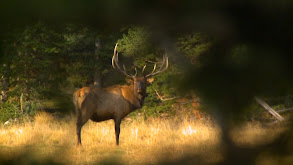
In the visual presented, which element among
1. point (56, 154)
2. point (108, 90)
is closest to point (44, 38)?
point (108, 90)

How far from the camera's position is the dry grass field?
90cm

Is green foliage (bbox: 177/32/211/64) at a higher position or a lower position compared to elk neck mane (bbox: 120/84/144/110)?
higher

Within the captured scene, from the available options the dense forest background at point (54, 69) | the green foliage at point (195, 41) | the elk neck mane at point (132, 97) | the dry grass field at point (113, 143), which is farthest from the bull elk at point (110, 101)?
the dense forest background at point (54, 69)

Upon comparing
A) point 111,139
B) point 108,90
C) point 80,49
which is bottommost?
point 111,139

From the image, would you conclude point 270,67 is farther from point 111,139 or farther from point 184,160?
point 111,139

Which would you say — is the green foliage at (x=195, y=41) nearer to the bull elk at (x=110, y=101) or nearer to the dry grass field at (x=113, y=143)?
the dry grass field at (x=113, y=143)

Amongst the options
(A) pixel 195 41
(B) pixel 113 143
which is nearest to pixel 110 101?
(B) pixel 113 143

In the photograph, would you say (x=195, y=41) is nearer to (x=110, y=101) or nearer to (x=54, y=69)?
(x=110, y=101)

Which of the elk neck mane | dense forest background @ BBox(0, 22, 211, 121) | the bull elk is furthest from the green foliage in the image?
dense forest background @ BBox(0, 22, 211, 121)

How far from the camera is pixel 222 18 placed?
0.73 m

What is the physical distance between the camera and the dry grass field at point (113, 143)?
90 centimetres

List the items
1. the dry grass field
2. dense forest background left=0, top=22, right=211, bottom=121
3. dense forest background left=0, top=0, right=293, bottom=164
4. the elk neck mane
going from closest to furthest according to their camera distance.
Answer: dense forest background left=0, top=0, right=293, bottom=164 → the dry grass field → the elk neck mane → dense forest background left=0, top=22, right=211, bottom=121

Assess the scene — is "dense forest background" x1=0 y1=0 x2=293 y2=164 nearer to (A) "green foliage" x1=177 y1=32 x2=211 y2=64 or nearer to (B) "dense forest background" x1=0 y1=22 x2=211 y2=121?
(A) "green foliage" x1=177 y1=32 x2=211 y2=64

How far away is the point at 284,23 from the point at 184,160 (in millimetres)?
314
